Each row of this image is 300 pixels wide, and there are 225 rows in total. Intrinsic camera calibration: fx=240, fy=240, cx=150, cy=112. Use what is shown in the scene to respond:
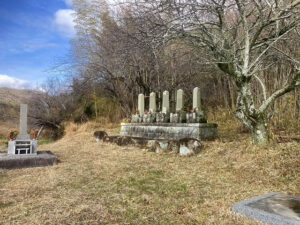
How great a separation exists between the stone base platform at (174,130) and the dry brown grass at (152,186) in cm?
68

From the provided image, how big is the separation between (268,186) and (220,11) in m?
3.77

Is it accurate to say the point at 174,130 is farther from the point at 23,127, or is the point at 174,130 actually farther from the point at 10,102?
the point at 10,102

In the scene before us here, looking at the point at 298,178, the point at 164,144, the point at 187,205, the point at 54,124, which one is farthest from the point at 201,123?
the point at 54,124

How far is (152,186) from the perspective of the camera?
4023 millimetres

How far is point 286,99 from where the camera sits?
7438mm

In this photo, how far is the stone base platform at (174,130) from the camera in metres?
7.17

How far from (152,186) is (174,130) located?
12.9 feet

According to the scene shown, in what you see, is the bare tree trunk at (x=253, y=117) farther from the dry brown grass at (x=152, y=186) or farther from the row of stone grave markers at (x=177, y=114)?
the row of stone grave markers at (x=177, y=114)

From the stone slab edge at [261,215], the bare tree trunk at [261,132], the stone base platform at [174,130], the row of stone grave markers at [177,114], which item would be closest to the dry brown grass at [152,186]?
the stone slab edge at [261,215]

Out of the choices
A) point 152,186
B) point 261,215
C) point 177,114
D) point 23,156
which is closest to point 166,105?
point 177,114

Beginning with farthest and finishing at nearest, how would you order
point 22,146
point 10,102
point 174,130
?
point 10,102
point 174,130
point 22,146

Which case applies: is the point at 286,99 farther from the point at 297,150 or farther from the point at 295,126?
the point at 297,150

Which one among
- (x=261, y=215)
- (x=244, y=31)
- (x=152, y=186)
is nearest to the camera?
(x=261, y=215)

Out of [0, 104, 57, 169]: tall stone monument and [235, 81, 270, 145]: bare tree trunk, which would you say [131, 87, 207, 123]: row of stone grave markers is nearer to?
[235, 81, 270, 145]: bare tree trunk
